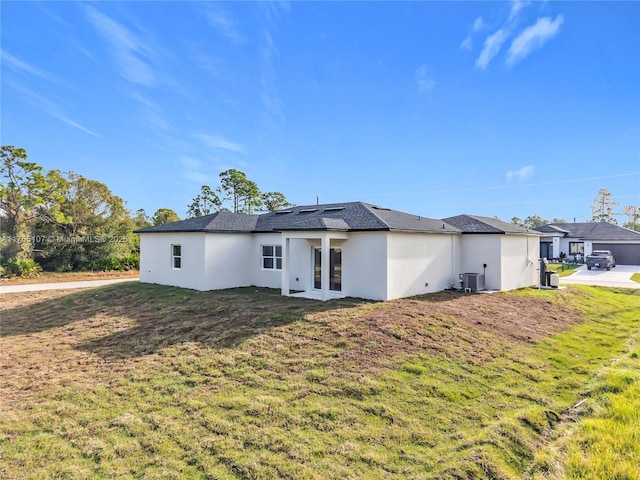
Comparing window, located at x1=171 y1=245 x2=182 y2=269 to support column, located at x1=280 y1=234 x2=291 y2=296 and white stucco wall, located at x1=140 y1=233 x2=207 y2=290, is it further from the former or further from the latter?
support column, located at x1=280 y1=234 x2=291 y2=296

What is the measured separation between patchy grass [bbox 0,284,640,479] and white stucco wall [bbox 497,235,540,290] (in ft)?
13.5

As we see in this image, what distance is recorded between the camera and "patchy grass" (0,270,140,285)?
2223 centimetres

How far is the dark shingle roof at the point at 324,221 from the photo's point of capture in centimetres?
1304

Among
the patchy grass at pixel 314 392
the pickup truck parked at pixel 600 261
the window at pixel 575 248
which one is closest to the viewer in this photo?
the patchy grass at pixel 314 392

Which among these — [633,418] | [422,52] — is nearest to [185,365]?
[633,418]

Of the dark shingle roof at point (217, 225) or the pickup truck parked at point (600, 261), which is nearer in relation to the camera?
the dark shingle roof at point (217, 225)

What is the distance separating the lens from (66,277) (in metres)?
24.5

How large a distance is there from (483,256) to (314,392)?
12.9 metres

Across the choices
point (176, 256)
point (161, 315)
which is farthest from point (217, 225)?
point (161, 315)

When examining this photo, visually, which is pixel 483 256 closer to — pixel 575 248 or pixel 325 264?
pixel 325 264

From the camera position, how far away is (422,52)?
19000 mm

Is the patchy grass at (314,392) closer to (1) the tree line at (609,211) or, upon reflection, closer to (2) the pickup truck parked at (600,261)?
(2) the pickup truck parked at (600,261)

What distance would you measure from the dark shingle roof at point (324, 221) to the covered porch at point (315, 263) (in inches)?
20.4

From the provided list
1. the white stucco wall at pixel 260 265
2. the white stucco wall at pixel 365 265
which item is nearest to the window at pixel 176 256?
the white stucco wall at pixel 260 265
